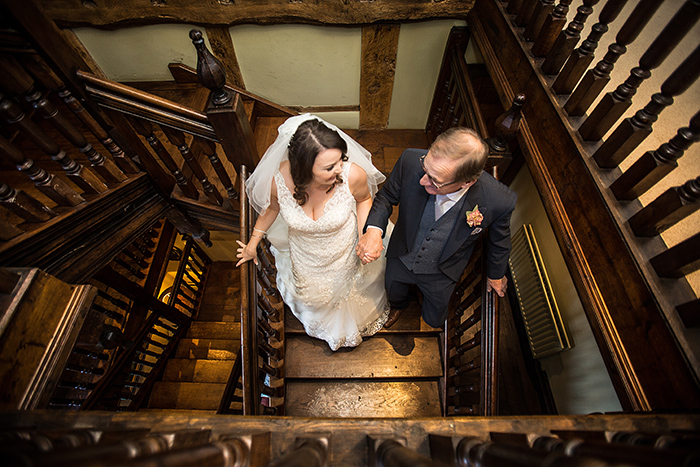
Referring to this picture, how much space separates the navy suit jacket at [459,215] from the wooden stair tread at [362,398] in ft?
3.98

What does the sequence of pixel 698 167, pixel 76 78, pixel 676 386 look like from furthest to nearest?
pixel 76 78 → pixel 698 167 → pixel 676 386

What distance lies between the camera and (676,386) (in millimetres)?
1169

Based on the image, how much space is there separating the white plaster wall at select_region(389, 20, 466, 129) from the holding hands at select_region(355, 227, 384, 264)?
2346mm

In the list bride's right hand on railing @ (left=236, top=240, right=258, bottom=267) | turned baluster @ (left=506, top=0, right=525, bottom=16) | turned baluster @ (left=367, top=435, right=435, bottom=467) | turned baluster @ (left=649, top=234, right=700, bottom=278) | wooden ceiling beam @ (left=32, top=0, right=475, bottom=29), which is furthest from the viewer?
wooden ceiling beam @ (left=32, top=0, right=475, bottom=29)

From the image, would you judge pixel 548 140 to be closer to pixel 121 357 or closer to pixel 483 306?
pixel 483 306

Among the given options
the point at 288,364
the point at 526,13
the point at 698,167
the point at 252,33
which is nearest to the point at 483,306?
the point at 698,167

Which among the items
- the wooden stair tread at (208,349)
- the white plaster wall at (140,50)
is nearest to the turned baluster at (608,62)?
the white plaster wall at (140,50)

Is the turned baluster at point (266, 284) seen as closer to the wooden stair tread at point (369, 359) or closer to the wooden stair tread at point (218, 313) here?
the wooden stair tread at point (369, 359)

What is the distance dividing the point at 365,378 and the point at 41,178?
8.61 feet

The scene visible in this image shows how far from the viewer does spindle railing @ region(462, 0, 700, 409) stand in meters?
1.17

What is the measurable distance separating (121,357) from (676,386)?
4803mm

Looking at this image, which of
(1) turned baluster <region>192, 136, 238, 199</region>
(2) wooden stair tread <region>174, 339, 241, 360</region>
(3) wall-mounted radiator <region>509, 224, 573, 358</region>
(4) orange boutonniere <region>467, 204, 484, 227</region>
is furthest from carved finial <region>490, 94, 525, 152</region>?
(2) wooden stair tread <region>174, 339, 241, 360</region>

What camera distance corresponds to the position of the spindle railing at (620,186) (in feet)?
3.83

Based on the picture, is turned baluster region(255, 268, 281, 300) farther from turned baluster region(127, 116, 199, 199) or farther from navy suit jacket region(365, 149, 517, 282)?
turned baluster region(127, 116, 199, 199)
